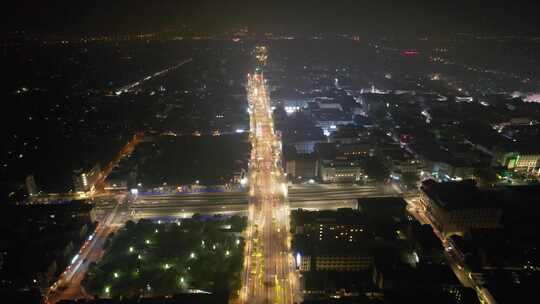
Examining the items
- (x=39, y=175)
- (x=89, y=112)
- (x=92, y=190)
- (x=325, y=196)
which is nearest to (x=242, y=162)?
(x=325, y=196)

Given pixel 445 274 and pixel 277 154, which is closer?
pixel 445 274

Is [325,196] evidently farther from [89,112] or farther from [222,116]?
[89,112]

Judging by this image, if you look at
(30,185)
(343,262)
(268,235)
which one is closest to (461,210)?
(343,262)

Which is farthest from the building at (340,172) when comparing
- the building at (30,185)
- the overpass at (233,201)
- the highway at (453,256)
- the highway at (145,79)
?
the highway at (145,79)

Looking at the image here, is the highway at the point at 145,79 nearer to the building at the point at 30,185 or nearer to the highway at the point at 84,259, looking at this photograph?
the building at the point at 30,185

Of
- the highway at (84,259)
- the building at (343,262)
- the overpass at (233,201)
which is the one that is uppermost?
the building at (343,262)
